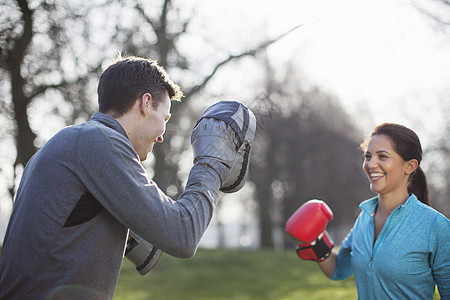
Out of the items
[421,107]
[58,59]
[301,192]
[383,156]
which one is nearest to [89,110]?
[58,59]

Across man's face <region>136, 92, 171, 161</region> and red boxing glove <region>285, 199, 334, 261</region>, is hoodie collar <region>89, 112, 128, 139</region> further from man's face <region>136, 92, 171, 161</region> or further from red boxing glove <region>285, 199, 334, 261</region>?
red boxing glove <region>285, 199, 334, 261</region>

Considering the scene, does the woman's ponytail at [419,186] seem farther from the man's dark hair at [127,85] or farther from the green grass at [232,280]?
the green grass at [232,280]

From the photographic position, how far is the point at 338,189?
22.4m

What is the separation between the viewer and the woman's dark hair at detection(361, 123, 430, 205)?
9.15ft

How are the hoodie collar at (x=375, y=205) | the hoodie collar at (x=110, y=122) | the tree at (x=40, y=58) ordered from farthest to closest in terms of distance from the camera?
the tree at (x=40, y=58) < the hoodie collar at (x=375, y=205) < the hoodie collar at (x=110, y=122)

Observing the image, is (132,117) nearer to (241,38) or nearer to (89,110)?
(89,110)

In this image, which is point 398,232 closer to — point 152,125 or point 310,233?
point 310,233

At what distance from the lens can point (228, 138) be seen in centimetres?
186

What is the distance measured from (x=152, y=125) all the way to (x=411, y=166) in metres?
1.77

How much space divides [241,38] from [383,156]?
566 cm

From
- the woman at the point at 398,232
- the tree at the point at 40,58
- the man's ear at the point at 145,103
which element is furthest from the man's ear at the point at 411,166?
the tree at the point at 40,58

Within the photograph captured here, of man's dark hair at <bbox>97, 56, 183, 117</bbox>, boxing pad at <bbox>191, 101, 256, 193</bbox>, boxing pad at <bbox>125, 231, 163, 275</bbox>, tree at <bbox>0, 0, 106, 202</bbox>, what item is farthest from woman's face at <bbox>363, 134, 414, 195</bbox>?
tree at <bbox>0, 0, 106, 202</bbox>

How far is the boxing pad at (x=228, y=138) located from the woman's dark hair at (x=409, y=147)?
4.10 ft

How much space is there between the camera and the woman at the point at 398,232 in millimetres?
2469
